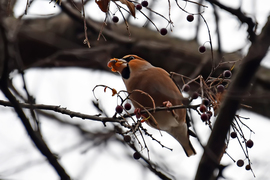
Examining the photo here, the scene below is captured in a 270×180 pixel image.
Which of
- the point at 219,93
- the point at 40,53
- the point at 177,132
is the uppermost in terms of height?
the point at 219,93

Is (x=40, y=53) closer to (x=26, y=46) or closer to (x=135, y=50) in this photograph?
(x=26, y=46)

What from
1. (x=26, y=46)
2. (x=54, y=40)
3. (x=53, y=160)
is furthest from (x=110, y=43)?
(x=53, y=160)

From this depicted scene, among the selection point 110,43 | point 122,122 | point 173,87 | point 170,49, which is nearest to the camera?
point 122,122

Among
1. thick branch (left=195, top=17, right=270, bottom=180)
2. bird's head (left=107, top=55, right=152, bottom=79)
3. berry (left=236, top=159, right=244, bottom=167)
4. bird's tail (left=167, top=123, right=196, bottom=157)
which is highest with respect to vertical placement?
thick branch (left=195, top=17, right=270, bottom=180)

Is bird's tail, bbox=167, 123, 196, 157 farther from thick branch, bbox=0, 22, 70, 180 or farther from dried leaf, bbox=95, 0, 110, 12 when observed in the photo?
dried leaf, bbox=95, 0, 110, 12

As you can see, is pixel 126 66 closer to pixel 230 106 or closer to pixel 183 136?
pixel 183 136

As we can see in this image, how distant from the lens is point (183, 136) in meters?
3.91

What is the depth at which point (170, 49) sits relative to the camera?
5.72 m

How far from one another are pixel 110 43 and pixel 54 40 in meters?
0.85

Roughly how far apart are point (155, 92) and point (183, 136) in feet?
2.43

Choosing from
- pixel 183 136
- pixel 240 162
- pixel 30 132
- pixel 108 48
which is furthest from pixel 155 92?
pixel 108 48

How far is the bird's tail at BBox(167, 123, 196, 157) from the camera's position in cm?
381

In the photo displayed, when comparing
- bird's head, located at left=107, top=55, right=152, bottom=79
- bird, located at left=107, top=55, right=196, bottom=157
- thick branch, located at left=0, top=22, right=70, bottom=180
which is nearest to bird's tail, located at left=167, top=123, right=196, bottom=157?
bird, located at left=107, top=55, right=196, bottom=157

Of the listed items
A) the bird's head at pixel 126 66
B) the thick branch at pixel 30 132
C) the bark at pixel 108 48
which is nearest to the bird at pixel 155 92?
the bird's head at pixel 126 66
